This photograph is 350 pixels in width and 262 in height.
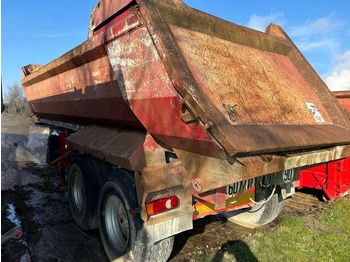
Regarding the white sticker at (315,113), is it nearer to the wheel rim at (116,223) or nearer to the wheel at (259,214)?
the wheel at (259,214)

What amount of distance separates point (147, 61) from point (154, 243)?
65.8 inches

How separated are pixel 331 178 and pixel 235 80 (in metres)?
3.51

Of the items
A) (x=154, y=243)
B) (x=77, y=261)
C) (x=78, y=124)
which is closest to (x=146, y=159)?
(x=154, y=243)

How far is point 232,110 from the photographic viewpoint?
2189 millimetres

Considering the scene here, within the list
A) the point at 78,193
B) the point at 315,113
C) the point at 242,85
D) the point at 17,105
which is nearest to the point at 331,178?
the point at 315,113

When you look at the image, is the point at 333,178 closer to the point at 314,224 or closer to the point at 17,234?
the point at 314,224

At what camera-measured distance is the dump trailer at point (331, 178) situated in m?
4.79

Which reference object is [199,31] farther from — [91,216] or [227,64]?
[91,216]

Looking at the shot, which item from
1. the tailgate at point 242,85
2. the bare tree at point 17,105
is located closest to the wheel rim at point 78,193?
the tailgate at point 242,85

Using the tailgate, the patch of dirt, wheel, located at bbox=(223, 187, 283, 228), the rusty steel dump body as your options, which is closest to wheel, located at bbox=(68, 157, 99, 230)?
the rusty steel dump body

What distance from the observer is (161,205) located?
8.37ft

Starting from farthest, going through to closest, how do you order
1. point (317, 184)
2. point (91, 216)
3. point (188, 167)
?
point (317, 184)
point (91, 216)
point (188, 167)

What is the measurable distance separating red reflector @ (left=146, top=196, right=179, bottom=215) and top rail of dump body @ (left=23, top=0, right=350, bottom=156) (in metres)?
0.61

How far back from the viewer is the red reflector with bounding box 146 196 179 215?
8.25ft
